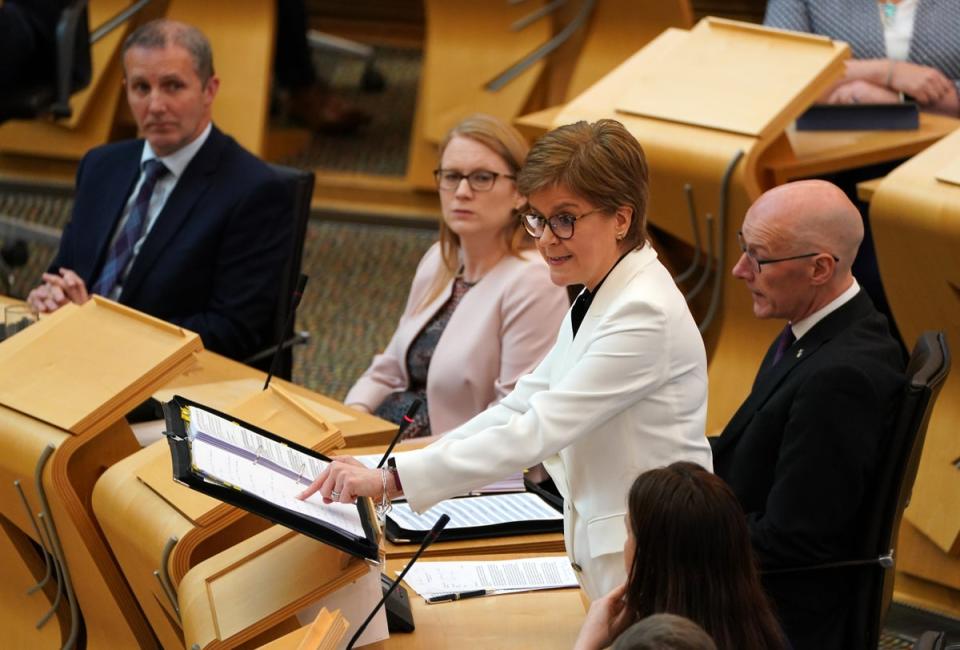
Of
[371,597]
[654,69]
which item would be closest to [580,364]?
[371,597]

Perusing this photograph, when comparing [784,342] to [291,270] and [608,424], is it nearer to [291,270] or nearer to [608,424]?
[608,424]

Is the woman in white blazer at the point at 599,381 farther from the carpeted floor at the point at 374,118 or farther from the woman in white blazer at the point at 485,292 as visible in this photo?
the carpeted floor at the point at 374,118

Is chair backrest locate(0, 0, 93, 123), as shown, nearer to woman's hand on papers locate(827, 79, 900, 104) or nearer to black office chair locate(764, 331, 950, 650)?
woman's hand on papers locate(827, 79, 900, 104)

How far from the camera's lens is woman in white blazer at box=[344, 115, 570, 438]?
3141 millimetres

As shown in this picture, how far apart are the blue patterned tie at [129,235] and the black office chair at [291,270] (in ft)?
1.07

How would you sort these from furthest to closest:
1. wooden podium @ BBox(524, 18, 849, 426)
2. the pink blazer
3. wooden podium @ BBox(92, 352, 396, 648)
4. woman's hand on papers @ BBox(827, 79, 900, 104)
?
1. woman's hand on papers @ BBox(827, 79, 900, 104)
2. wooden podium @ BBox(524, 18, 849, 426)
3. the pink blazer
4. wooden podium @ BBox(92, 352, 396, 648)

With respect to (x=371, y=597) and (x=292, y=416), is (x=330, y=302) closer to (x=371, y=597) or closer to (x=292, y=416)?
(x=292, y=416)

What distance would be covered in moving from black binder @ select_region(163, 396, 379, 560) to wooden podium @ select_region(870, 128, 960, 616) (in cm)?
165

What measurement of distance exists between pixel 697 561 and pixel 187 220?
7.27 feet

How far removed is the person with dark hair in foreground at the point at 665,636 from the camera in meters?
1.44

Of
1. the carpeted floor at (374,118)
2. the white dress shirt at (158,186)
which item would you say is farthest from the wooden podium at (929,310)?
the carpeted floor at (374,118)

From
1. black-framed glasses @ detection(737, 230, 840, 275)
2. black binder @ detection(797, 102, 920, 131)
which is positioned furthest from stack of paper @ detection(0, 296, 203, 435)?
black binder @ detection(797, 102, 920, 131)

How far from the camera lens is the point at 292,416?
242 centimetres

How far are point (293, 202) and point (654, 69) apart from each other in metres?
1.13
